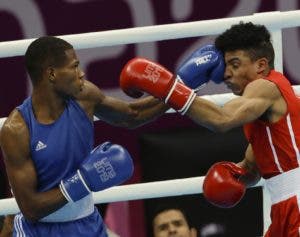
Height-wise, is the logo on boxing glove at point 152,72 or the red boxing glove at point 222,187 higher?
the logo on boxing glove at point 152,72

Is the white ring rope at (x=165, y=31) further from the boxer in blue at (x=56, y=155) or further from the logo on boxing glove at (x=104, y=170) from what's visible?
the logo on boxing glove at (x=104, y=170)

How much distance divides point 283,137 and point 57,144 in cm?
73

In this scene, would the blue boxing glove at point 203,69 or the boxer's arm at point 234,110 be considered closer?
the boxer's arm at point 234,110

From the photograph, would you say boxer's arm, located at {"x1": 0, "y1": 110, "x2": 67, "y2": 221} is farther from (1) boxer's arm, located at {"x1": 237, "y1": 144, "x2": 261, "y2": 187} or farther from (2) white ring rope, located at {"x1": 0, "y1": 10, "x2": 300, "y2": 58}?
(1) boxer's arm, located at {"x1": 237, "y1": 144, "x2": 261, "y2": 187}

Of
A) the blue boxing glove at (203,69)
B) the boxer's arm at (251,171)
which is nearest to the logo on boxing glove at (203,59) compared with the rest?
the blue boxing glove at (203,69)

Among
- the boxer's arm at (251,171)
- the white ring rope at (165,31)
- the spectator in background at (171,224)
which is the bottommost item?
the spectator in background at (171,224)

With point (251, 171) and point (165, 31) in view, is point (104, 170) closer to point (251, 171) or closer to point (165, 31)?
point (251, 171)

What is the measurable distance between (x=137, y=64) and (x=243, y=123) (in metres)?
0.40

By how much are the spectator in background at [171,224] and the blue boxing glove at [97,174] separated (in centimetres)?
106

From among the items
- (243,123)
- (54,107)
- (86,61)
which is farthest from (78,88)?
(86,61)

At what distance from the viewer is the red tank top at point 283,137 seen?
12.4 ft

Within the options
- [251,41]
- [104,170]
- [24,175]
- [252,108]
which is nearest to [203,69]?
[251,41]

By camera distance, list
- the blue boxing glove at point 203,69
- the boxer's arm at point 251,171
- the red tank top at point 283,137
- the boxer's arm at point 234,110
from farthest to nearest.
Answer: the boxer's arm at point 251,171 < the blue boxing glove at point 203,69 < the red tank top at point 283,137 < the boxer's arm at point 234,110

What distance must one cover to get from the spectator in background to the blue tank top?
1.03 m
